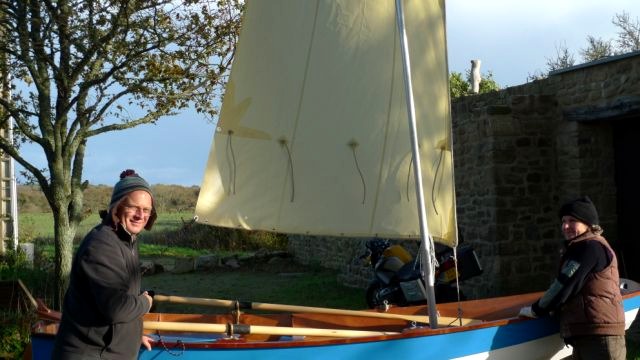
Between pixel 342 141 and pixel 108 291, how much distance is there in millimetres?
2297

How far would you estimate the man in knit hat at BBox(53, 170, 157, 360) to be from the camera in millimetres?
3359

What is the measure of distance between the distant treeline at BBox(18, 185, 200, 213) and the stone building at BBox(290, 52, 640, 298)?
21751 millimetres

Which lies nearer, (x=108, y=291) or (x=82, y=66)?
(x=108, y=291)

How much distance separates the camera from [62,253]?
31.6 ft

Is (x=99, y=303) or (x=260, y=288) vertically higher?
(x=99, y=303)

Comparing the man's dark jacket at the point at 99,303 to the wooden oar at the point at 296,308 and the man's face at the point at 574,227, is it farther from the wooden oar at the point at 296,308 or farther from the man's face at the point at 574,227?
the man's face at the point at 574,227

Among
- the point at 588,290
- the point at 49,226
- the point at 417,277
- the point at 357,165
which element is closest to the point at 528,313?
the point at 588,290

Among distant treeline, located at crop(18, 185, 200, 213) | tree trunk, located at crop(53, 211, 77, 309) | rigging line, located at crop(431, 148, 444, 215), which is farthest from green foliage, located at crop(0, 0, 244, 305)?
distant treeline, located at crop(18, 185, 200, 213)

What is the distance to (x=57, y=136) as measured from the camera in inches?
384

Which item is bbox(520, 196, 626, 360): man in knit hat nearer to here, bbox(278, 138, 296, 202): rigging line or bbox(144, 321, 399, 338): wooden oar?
bbox(144, 321, 399, 338): wooden oar

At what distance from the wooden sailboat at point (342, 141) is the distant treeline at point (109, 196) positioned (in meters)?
25.1

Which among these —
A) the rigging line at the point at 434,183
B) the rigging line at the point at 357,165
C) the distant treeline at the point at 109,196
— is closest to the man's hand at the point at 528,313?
the rigging line at the point at 434,183

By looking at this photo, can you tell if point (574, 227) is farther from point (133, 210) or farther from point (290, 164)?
point (133, 210)

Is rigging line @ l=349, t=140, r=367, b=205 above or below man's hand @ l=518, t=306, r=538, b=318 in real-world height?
above
